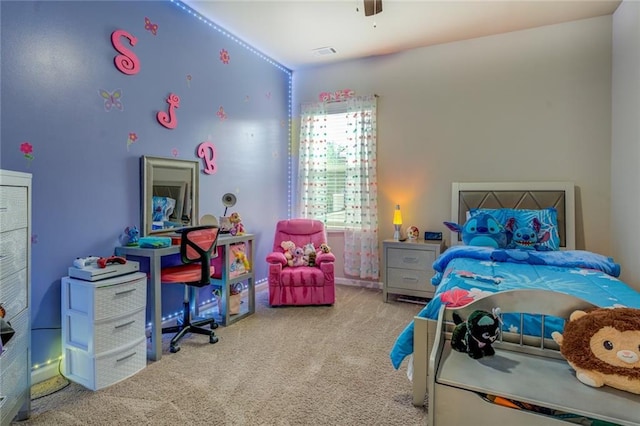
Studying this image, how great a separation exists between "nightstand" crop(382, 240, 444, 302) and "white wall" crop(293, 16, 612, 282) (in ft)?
1.51

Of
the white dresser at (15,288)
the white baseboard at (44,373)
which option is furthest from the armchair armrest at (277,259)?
the white dresser at (15,288)

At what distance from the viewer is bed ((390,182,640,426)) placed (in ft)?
4.70

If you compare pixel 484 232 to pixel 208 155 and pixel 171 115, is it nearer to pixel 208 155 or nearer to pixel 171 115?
pixel 208 155

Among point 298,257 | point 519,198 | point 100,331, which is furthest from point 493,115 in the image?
point 100,331

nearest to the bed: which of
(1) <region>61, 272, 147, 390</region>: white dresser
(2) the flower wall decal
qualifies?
(1) <region>61, 272, 147, 390</region>: white dresser

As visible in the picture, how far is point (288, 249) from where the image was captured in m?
3.91

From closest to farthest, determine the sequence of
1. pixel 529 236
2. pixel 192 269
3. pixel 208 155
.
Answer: pixel 192 269, pixel 529 236, pixel 208 155

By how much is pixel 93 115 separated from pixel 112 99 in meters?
0.21

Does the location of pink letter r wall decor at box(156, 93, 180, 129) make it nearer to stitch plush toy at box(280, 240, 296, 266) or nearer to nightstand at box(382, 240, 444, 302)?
stitch plush toy at box(280, 240, 296, 266)

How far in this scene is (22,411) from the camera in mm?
1790

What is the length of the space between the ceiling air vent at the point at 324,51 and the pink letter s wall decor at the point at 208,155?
1793 millimetres

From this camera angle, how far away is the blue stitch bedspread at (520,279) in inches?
72.8

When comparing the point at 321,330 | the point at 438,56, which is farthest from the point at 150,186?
the point at 438,56

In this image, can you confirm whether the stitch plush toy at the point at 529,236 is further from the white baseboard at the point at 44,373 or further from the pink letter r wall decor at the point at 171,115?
the white baseboard at the point at 44,373
